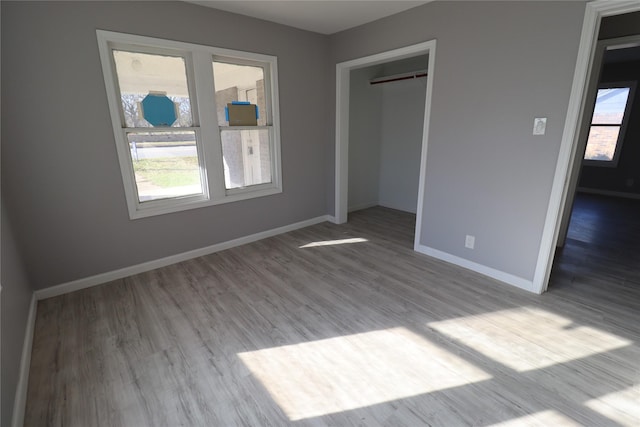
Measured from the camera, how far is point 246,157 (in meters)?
3.62

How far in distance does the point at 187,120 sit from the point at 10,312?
2.09 m

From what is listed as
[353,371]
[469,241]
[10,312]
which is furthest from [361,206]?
[10,312]

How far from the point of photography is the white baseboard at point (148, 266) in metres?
2.58

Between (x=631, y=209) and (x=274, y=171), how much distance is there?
6033 mm

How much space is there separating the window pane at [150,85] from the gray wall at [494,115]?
222 centimetres

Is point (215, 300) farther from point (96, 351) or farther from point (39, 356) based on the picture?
point (39, 356)

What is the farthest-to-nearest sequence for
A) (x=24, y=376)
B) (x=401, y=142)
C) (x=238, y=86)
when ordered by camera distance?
(x=401, y=142) → (x=238, y=86) → (x=24, y=376)

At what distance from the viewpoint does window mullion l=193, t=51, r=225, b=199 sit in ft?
9.73

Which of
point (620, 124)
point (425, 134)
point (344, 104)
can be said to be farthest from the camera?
point (620, 124)

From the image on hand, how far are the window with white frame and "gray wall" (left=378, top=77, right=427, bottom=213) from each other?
2183mm

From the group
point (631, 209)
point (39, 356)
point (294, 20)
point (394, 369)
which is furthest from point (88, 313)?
point (631, 209)

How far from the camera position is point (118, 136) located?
2.63m

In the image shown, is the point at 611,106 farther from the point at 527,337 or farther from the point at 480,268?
the point at 527,337

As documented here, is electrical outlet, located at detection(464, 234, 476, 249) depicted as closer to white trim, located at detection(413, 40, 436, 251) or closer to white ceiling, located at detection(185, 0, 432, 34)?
white trim, located at detection(413, 40, 436, 251)
